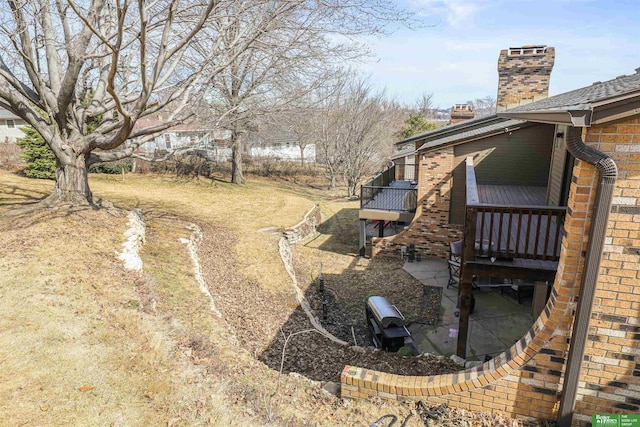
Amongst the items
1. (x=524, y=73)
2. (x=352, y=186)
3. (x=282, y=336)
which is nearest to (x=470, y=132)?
(x=524, y=73)

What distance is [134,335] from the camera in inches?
195

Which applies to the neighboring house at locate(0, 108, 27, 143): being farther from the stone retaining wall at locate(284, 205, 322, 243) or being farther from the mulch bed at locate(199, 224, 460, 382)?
the mulch bed at locate(199, 224, 460, 382)

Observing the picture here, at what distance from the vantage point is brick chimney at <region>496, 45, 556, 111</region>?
522 inches

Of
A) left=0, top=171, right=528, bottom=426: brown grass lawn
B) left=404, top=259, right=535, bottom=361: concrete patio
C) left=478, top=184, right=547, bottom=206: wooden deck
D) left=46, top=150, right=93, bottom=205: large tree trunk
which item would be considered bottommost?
left=404, top=259, right=535, bottom=361: concrete patio

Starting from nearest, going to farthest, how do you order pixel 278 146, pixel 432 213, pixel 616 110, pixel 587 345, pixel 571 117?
pixel 616 110
pixel 571 117
pixel 587 345
pixel 432 213
pixel 278 146

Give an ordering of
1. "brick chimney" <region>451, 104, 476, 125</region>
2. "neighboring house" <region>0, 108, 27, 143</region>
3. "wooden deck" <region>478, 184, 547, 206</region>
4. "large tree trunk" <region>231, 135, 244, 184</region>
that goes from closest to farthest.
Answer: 1. "wooden deck" <region>478, 184, 547, 206</region>
2. "brick chimney" <region>451, 104, 476, 125</region>
3. "large tree trunk" <region>231, 135, 244, 184</region>
4. "neighboring house" <region>0, 108, 27, 143</region>

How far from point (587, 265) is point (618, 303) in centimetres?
49

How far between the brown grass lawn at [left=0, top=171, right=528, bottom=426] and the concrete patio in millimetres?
2845

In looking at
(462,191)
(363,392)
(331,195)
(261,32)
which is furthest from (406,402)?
(331,195)

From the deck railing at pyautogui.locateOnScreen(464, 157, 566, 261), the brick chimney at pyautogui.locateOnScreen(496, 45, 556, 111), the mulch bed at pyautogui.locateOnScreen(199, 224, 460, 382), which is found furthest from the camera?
the brick chimney at pyautogui.locateOnScreen(496, 45, 556, 111)

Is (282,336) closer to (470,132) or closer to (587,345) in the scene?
(587,345)

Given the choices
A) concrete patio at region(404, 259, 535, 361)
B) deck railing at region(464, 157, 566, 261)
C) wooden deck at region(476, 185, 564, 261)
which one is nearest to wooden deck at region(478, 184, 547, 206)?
wooden deck at region(476, 185, 564, 261)

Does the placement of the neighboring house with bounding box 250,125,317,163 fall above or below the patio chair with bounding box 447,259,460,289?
above

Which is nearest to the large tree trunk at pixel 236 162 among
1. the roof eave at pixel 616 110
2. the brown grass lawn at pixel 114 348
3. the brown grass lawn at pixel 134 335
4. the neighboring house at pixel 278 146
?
the neighboring house at pixel 278 146
